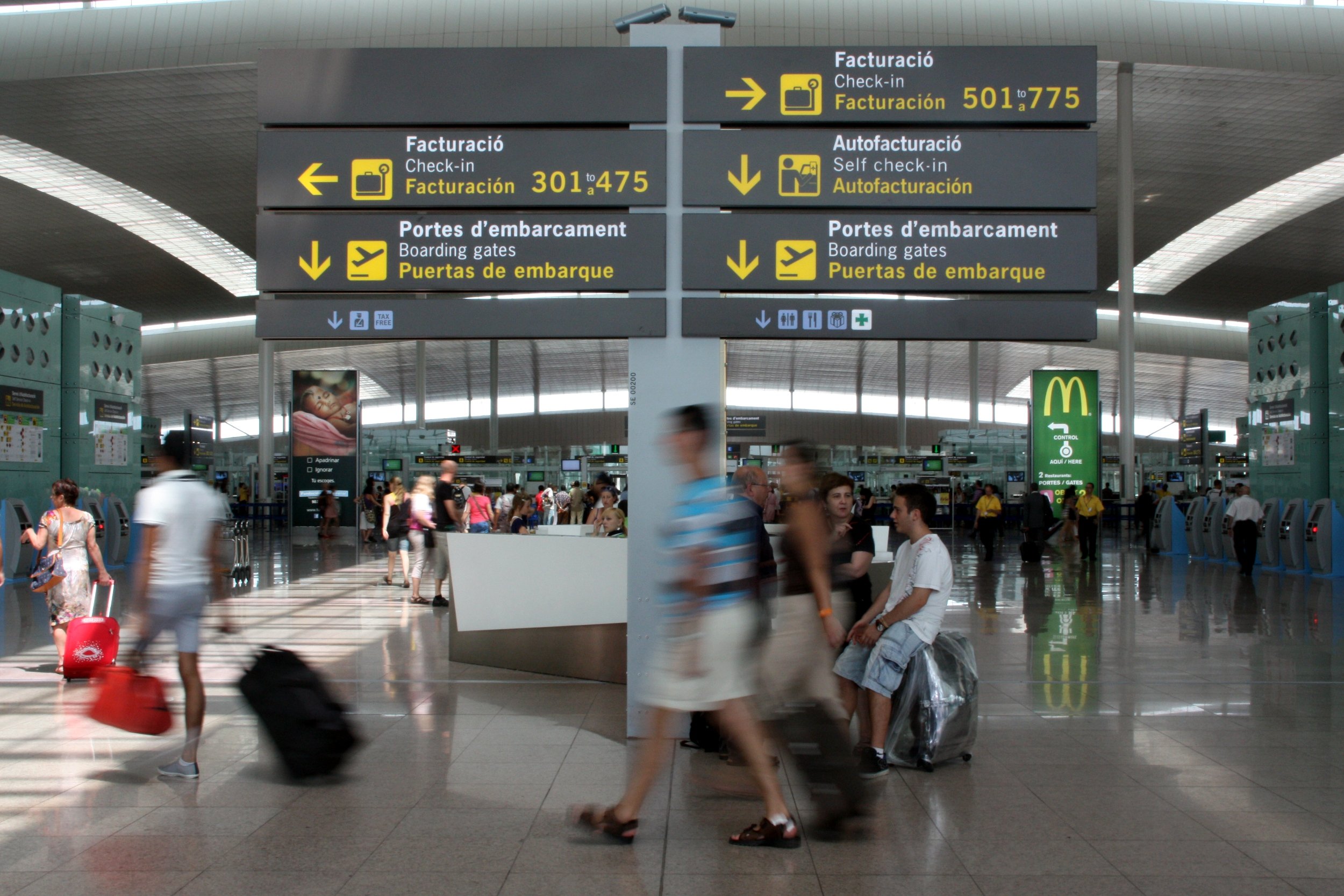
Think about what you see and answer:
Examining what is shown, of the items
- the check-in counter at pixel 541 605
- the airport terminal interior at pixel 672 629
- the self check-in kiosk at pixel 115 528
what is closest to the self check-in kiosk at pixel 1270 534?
the airport terminal interior at pixel 672 629

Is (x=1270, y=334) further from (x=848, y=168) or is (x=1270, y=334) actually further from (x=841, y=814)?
(x=841, y=814)

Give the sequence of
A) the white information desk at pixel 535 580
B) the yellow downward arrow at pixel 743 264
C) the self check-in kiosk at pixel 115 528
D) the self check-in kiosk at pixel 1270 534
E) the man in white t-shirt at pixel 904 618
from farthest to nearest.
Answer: the self check-in kiosk at pixel 1270 534
the self check-in kiosk at pixel 115 528
the white information desk at pixel 535 580
the yellow downward arrow at pixel 743 264
the man in white t-shirt at pixel 904 618

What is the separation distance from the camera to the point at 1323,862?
13.0ft

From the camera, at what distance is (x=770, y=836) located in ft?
13.4

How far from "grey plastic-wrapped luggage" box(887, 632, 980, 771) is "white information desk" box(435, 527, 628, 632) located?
246 cm

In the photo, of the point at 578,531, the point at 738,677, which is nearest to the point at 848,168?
the point at 738,677

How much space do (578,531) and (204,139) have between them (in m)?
18.6

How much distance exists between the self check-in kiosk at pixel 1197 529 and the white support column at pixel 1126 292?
2.00m

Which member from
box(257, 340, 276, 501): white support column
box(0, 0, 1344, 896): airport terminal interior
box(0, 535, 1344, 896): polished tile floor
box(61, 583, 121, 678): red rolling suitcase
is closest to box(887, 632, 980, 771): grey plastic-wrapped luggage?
box(0, 0, 1344, 896): airport terminal interior

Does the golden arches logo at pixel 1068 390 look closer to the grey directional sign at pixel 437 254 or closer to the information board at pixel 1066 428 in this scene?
the information board at pixel 1066 428

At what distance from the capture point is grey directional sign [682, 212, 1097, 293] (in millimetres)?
5789

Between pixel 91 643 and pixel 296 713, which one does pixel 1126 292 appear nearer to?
pixel 91 643

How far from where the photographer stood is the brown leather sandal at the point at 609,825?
4.14 m

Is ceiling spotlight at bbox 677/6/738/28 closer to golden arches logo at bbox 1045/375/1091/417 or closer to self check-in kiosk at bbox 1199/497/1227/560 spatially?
golden arches logo at bbox 1045/375/1091/417
